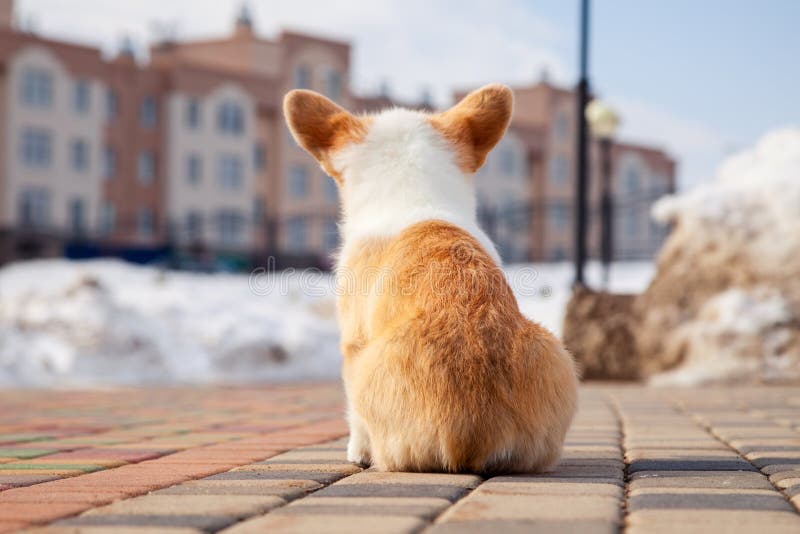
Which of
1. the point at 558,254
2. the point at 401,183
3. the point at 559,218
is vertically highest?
the point at 559,218

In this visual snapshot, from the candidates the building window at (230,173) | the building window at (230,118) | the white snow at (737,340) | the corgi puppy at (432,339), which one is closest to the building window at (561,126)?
the building window at (230,118)

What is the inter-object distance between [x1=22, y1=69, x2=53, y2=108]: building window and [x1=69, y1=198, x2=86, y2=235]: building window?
458 cm

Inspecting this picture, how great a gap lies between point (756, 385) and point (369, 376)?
6.78 metres

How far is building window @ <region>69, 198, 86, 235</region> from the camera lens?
49.2 metres

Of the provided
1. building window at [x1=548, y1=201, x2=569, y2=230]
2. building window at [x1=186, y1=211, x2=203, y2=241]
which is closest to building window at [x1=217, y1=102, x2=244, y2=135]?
building window at [x1=186, y1=211, x2=203, y2=241]

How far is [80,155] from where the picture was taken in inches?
1955

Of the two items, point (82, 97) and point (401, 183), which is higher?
point (82, 97)

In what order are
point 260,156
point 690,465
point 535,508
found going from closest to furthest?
point 535,508, point 690,465, point 260,156

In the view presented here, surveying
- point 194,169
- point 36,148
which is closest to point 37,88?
point 36,148

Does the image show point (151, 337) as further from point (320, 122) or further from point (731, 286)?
point (320, 122)

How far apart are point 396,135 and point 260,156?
177 ft

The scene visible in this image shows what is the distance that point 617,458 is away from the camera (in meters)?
4.16

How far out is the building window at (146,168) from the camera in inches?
2050

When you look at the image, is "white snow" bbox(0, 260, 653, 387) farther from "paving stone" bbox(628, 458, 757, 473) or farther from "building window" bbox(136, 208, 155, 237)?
"building window" bbox(136, 208, 155, 237)
